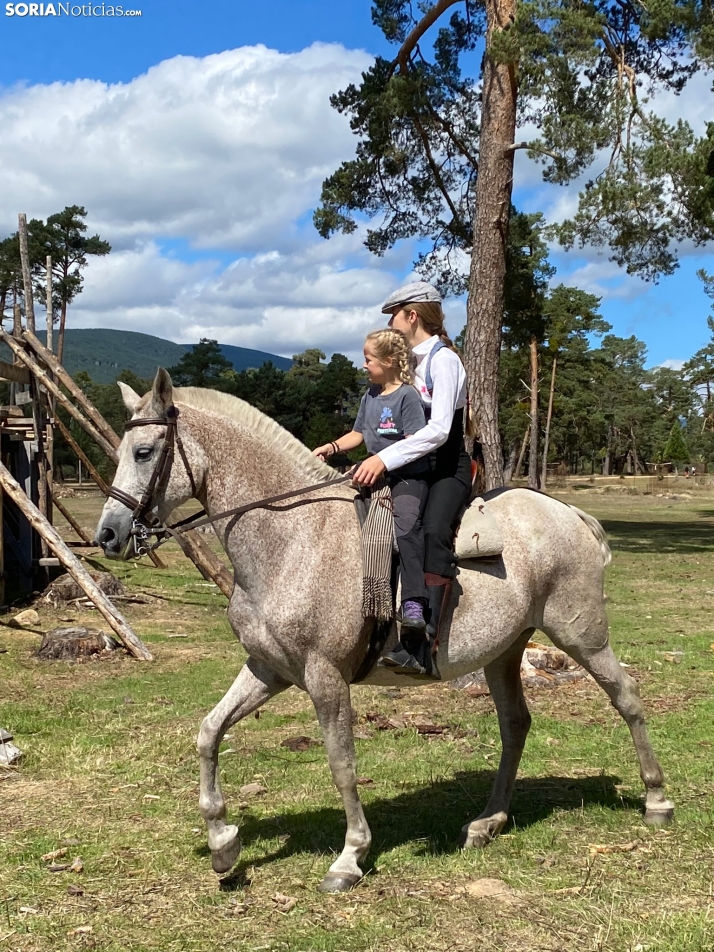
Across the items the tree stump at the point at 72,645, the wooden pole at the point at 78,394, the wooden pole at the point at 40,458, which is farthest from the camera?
the wooden pole at the point at 40,458

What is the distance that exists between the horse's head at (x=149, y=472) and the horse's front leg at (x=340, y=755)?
3.90 feet

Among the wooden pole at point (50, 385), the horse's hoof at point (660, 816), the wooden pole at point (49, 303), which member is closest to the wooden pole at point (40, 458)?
the wooden pole at point (50, 385)

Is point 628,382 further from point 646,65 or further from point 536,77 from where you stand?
point 536,77

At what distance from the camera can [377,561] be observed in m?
4.61

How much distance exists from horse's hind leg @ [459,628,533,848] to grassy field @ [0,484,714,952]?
0.15m

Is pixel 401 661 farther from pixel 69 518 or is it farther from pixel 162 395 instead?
pixel 69 518

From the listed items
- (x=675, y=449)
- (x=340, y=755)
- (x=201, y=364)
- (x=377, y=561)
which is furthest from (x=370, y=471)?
(x=675, y=449)

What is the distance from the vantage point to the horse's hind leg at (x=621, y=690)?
549 centimetres

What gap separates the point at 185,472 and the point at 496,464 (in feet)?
21.1

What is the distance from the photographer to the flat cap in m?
5.05

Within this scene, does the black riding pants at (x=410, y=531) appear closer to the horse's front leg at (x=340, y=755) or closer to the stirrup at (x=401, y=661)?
the stirrup at (x=401, y=661)

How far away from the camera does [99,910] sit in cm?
443

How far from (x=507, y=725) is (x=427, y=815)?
810 mm

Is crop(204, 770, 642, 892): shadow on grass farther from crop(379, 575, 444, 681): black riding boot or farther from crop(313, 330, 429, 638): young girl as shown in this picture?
crop(313, 330, 429, 638): young girl
